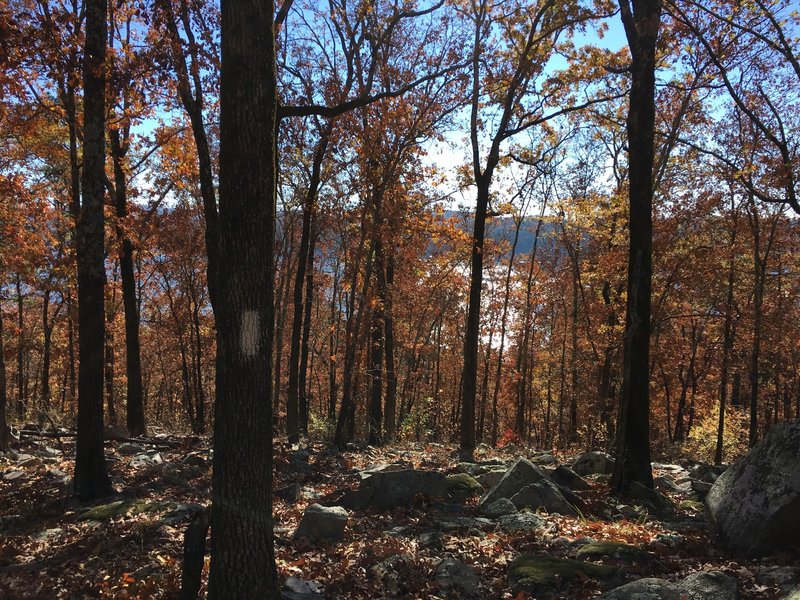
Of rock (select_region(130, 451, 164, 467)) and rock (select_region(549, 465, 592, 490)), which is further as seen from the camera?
rock (select_region(130, 451, 164, 467))

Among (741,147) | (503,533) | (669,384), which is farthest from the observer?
(669,384)

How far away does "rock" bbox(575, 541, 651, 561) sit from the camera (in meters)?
Result: 5.37

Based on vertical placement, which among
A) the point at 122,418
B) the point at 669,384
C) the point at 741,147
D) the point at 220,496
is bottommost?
the point at 122,418

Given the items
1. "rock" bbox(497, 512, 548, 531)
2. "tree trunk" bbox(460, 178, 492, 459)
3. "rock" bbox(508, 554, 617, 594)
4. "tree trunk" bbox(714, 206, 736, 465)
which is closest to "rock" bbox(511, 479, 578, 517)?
"rock" bbox(497, 512, 548, 531)

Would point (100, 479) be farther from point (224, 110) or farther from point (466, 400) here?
point (466, 400)

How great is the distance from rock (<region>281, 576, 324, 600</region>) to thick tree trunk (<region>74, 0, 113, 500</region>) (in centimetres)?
413

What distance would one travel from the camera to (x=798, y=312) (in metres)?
27.1

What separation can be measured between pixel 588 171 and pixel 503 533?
2074 centimetres

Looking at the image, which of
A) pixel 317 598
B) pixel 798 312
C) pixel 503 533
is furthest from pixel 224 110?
pixel 798 312

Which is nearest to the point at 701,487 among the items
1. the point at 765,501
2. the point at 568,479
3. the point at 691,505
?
the point at 691,505

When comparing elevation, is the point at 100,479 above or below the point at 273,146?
below

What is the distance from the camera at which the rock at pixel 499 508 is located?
297 inches

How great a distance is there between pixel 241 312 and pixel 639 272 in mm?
6940

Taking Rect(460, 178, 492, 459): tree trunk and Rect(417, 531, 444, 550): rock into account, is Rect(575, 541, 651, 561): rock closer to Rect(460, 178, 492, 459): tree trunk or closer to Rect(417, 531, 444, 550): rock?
Rect(417, 531, 444, 550): rock
